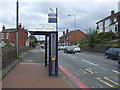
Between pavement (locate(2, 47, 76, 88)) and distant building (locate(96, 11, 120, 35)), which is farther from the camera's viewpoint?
distant building (locate(96, 11, 120, 35))

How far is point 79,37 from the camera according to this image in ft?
326

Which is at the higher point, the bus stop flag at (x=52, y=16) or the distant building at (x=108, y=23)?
the distant building at (x=108, y=23)

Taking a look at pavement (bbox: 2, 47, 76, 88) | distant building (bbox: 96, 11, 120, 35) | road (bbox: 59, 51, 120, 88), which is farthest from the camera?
distant building (bbox: 96, 11, 120, 35)

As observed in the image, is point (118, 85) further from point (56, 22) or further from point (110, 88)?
point (56, 22)

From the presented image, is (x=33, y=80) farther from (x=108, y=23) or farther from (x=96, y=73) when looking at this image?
(x=108, y=23)

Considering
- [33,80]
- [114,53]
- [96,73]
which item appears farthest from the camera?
[114,53]

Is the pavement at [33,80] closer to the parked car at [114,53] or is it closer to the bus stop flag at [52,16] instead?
the bus stop flag at [52,16]

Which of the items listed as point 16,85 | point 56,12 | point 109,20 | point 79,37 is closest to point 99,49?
point 109,20

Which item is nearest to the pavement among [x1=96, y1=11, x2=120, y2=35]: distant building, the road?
the road

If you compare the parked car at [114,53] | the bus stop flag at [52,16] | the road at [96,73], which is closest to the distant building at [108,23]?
the parked car at [114,53]

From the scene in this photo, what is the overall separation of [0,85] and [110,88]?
415 cm

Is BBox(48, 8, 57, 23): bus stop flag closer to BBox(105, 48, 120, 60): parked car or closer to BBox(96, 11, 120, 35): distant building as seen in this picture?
BBox(105, 48, 120, 60): parked car

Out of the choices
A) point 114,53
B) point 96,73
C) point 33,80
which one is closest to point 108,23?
point 114,53

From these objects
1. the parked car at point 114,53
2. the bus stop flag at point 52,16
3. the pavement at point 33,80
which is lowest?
the pavement at point 33,80
